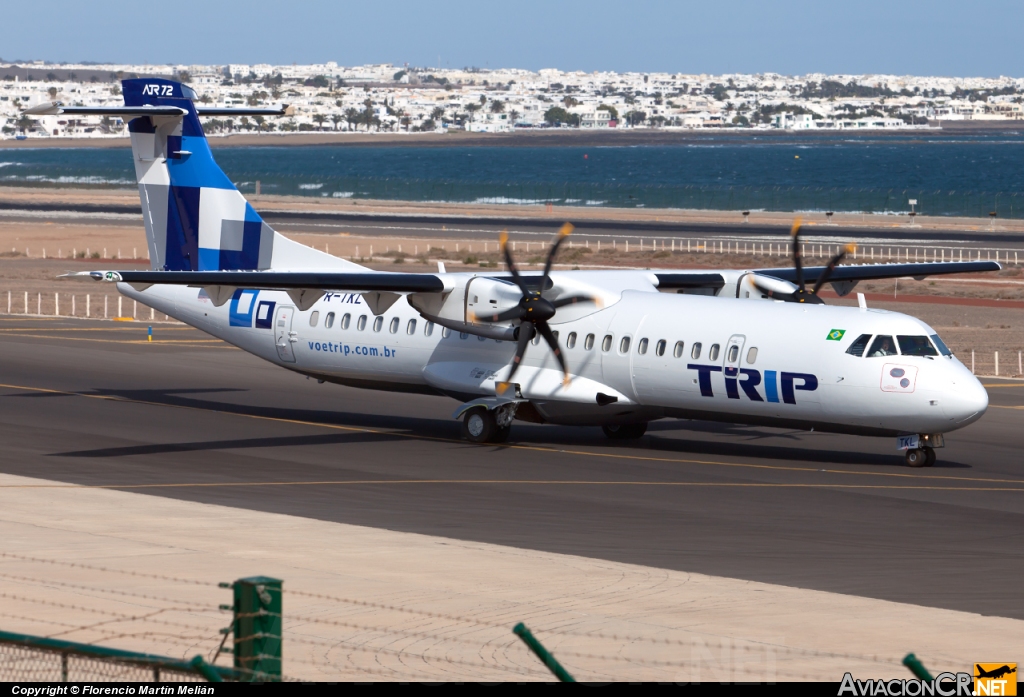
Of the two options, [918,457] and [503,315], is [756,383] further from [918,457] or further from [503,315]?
[503,315]

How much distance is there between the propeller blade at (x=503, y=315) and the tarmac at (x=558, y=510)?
2.55 m

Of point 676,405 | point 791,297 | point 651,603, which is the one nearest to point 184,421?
point 676,405

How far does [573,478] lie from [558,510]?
10.1 feet

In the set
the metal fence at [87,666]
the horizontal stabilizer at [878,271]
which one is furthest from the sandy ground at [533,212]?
the metal fence at [87,666]

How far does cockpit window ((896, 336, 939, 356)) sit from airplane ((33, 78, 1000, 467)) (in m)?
0.02

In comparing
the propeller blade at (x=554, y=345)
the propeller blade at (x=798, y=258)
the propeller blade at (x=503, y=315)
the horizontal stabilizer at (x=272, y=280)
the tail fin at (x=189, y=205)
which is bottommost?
the propeller blade at (x=554, y=345)

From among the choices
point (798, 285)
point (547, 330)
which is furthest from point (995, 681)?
point (798, 285)

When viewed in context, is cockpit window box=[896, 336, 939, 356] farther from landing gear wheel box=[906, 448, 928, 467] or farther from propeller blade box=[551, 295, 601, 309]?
propeller blade box=[551, 295, 601, 309]

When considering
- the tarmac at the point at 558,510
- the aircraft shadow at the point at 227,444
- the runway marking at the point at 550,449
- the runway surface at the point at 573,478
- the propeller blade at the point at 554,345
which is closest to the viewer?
the tarmac at the point at 558,510

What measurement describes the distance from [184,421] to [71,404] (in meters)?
3.56

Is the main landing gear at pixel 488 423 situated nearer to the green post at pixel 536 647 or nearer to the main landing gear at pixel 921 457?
the main landing gear at pixel 921 457

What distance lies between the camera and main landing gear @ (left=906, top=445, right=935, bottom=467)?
25406 mm

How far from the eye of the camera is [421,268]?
74.3 metres

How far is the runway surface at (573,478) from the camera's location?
18.4m
